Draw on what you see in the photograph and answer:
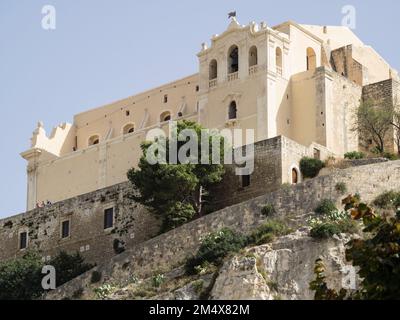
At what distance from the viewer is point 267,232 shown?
4144 cm

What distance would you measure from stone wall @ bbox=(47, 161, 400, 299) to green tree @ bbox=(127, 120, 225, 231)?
114 inches

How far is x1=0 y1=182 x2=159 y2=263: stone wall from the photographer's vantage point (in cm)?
4959

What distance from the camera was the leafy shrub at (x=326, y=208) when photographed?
42156 millimetres

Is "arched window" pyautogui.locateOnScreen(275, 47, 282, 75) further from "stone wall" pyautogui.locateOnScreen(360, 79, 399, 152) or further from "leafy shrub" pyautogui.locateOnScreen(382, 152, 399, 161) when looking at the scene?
"leafy shrub" pyautogui.locateOnScreen(382, 152, 399, 161)

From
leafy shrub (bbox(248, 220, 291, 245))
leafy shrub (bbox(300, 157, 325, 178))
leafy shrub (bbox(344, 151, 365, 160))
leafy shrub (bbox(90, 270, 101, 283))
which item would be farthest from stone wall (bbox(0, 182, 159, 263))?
leafy shrub (bbox(344, 151, 365, 160))

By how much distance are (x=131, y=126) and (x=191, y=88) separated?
4.36 metres

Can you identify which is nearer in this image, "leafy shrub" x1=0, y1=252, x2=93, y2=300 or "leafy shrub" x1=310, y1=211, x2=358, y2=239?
"leafy shrub" x1=310, y1=211, x2=358, y2=239

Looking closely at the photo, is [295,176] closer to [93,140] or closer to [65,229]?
[65,229]

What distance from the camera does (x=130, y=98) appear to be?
212 ft

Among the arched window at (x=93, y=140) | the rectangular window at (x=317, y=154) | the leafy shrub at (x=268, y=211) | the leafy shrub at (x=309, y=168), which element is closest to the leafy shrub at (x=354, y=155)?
the rectangular window at (x=317, y=154)

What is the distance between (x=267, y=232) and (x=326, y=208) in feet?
7.65

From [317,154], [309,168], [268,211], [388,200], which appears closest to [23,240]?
[317,154]
